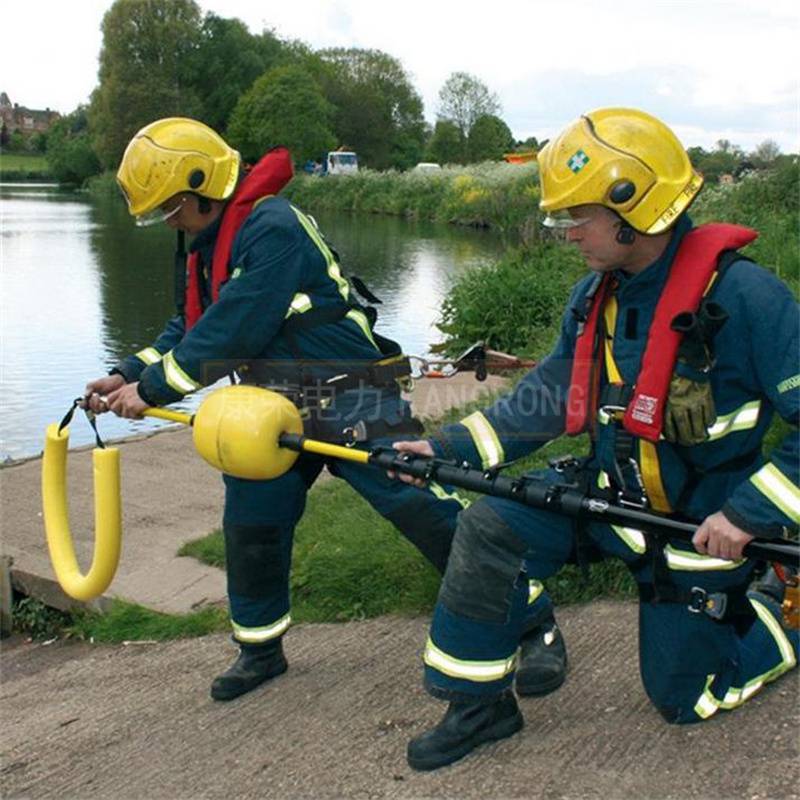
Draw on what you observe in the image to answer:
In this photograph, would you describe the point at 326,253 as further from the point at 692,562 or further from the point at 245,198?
the point at 692,562

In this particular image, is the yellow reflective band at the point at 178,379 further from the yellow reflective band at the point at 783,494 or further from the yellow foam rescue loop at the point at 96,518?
the yellow reflective band at the point at 783,494

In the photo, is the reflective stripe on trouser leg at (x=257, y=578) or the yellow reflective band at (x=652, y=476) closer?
the yellow reflective band at (x=652, y=476)

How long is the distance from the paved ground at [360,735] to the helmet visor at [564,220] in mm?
1492

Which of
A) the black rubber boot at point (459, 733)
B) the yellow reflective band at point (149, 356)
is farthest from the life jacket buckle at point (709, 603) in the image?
the yellow reflective band at point (149, 356)

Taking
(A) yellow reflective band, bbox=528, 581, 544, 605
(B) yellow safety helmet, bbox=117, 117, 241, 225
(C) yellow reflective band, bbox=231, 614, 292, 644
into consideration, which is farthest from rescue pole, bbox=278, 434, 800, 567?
(B) yellow safety helmet, bbox=117, 117, 241, 225

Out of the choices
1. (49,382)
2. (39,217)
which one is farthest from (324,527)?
(39,217)

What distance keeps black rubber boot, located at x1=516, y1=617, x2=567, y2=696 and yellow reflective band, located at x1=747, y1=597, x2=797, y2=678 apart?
647 millimetres

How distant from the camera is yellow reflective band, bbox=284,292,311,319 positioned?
419cm

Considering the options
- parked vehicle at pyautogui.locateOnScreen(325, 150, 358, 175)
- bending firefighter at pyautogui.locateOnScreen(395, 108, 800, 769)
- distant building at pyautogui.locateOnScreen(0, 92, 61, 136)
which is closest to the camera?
bending firefighter at pyautogui.locateOnScreen(395, 108, 800, 769)

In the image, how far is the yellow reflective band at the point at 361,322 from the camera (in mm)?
4348

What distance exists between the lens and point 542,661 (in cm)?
381

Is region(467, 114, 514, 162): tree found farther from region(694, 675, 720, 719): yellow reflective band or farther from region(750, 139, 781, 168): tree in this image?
region(694, 675, 720, 719): yellow reflective band

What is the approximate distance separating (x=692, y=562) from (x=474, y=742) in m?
0.82

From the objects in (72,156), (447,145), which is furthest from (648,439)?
(447,145)
